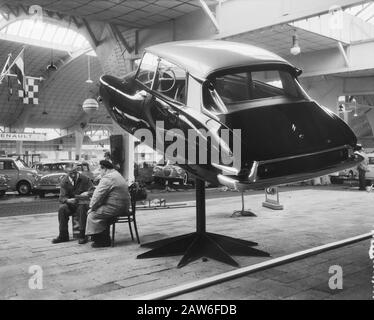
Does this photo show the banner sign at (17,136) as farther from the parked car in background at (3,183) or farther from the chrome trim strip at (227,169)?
the chrome trim strip at (227,169)

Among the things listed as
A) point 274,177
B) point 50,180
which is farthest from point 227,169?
point 50,180

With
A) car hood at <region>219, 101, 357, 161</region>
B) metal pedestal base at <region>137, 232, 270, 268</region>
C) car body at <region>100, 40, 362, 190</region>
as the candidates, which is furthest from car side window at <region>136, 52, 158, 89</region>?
metal pedestal base at <region>137, 232, 270, 268</region>

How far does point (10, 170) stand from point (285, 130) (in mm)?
14790

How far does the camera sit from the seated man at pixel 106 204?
6164mm

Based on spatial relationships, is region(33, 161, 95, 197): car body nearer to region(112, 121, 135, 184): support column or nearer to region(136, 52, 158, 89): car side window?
region(112, 121, 135, 184): support column

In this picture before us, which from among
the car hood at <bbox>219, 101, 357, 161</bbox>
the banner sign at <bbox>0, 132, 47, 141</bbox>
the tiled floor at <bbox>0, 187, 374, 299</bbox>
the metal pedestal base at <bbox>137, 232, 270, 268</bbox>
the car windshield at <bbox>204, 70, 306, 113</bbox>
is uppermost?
the banner sign at <bbox>0, 132, 47, 141</bbox>

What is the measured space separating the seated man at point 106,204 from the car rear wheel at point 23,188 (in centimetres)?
1154

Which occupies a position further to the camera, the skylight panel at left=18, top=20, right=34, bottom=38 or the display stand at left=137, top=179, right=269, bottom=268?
the skylight panel at left=18, top=20, right=34, bottom=38

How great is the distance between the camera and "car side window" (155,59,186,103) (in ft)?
15.2

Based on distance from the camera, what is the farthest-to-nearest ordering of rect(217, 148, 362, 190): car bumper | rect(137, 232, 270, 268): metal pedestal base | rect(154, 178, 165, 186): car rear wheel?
rect(154, 178, 165, 186): car rear wheel
rect(137, 232, 270, 268): metal pedestal base
rect(217, 148, 362, 190): car bumper

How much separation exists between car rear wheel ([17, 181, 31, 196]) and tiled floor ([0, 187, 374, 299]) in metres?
7.51

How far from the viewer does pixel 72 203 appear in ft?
22.5

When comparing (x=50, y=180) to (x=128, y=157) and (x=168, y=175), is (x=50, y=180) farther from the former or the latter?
(x=168, y=175)

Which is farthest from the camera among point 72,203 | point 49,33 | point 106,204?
point 49,33
